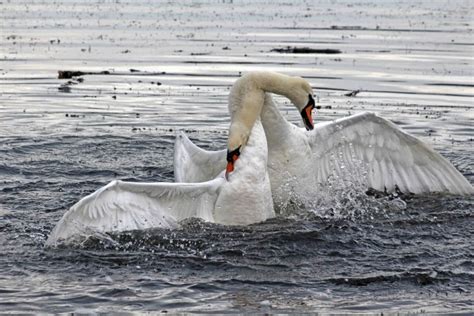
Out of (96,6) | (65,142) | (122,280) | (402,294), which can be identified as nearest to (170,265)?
(122,280)

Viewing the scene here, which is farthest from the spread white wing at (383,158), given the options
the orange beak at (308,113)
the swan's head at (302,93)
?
the swan's head at (302,93)

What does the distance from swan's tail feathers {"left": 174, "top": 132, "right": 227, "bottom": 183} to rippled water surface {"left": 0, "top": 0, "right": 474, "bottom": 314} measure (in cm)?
106

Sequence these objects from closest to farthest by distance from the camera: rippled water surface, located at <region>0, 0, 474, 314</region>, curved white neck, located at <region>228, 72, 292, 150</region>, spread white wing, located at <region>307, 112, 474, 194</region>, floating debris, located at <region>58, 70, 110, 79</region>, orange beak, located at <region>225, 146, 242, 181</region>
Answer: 1. rippled water surface, located at <region>0, 0, 474, 314</region>
2. orange beak, located at <region>225, 146, 242, 181</region>
3. curved white neck, located at <region>228, 72, 292, 150</region>
4. spread white wing, located at <region>307, 112, 474, 194</region>
5. floating debris, located at <region>58, 70, 110, 79</region>

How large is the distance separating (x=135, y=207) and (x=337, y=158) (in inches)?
133

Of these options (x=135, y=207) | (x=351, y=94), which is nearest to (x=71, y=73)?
(x=351, y=94)

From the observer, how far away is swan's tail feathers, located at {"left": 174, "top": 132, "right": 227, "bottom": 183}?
11570 mm

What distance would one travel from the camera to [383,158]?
1281 cm

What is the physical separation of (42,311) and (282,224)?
3.45 meters

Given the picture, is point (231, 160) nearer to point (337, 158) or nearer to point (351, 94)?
point (337, 158)

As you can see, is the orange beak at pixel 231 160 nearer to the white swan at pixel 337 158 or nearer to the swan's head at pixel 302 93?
the white swan at pixel 337 158

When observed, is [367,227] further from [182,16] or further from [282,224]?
[182,16]

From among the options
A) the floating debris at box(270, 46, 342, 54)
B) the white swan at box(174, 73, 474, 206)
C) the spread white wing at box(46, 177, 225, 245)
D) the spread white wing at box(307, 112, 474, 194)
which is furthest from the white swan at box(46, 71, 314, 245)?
the floating debris at box(270, 46, 342, 54)

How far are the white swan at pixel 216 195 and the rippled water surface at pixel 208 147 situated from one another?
17cm

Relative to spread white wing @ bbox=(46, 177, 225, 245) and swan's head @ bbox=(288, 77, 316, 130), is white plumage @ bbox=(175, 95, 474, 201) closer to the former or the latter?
swan's head @ bbox=(288, 77, 316, 130)
